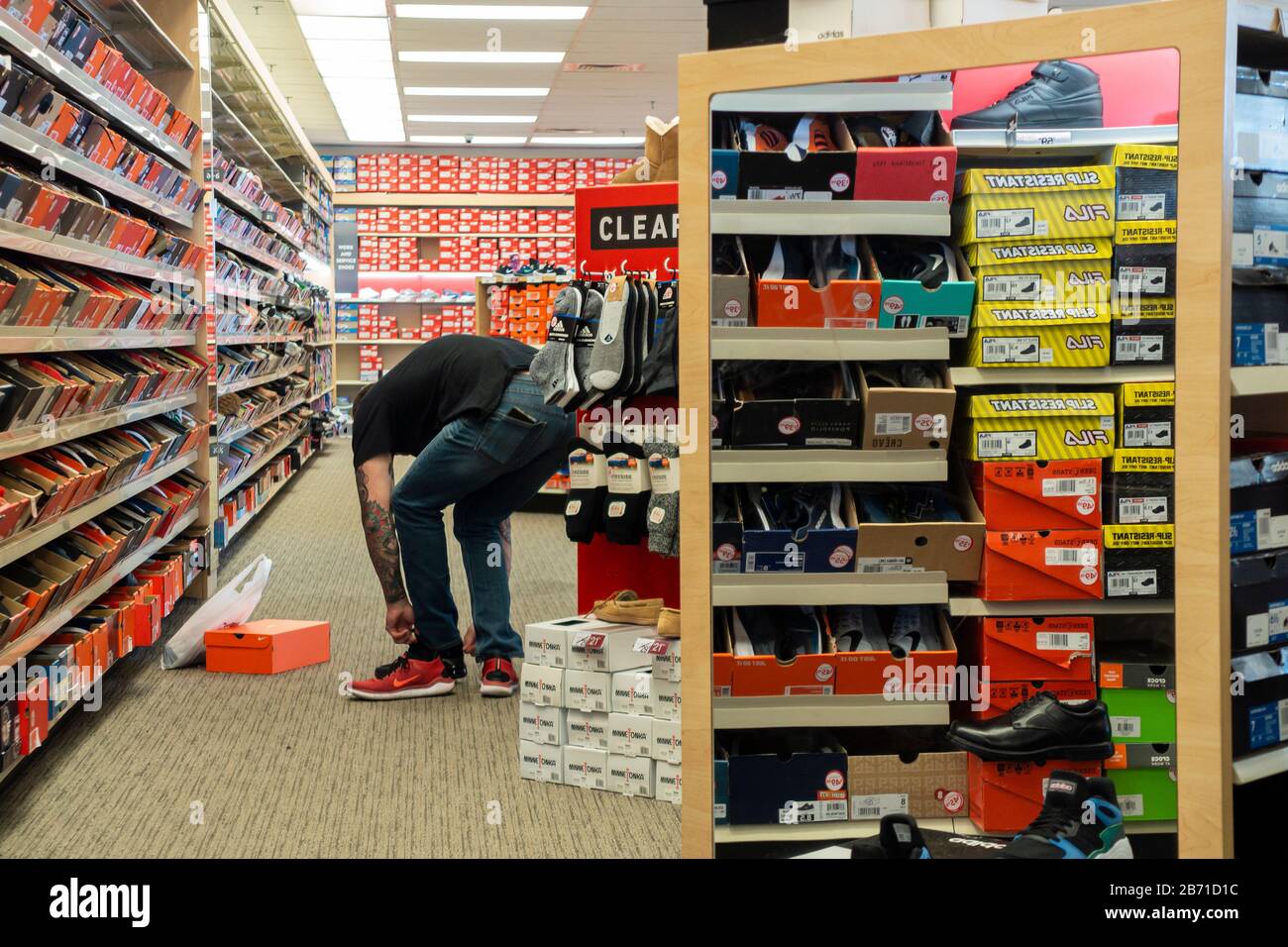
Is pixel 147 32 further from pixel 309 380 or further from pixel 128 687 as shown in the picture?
pixel 309 380

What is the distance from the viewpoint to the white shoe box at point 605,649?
3027 mm

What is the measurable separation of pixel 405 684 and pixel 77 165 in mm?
1858

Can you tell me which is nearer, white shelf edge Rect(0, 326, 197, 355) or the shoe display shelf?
the shoe display shelf

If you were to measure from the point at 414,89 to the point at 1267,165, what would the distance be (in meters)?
11.1

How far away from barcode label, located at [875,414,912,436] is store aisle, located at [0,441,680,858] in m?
1.20

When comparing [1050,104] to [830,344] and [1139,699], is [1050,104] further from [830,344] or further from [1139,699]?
[1139,699]

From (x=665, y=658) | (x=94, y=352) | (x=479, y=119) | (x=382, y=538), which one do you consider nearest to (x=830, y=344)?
(x=665, y=658)

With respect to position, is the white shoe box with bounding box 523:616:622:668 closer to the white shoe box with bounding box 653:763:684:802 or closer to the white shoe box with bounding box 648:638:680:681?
the white shoe box with bounding box 648:638:680:681

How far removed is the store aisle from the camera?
2693 mm

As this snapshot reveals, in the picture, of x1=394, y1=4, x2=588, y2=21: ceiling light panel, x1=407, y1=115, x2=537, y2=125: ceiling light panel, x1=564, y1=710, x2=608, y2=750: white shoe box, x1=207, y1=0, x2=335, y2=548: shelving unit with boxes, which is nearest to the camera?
x1=564, y1=710, x2=608, y2=750: white shoe box

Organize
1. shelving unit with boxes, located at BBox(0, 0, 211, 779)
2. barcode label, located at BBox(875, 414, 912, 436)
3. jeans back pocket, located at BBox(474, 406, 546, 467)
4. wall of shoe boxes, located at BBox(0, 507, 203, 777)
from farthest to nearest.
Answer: jeans back pocket, located at BBox(474, 406, 546, 467)
shelving unit with boxes, located at BBox(0, 0, 211, 779)
wall of shoe boxes, located at BBox(0, 507, 203, 777)
barcode label, located at BBox(875, 414, 912, 436)

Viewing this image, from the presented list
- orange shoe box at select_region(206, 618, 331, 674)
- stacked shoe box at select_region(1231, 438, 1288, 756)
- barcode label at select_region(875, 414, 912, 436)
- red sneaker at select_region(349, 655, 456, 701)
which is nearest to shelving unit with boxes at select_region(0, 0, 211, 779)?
orange shoe box at select_region(206, 618, 331, 674)

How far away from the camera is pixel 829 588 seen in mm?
1994

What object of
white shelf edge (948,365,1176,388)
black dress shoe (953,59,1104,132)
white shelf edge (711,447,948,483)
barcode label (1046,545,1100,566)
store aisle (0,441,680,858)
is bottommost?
store aisle (0,441,680,858)
